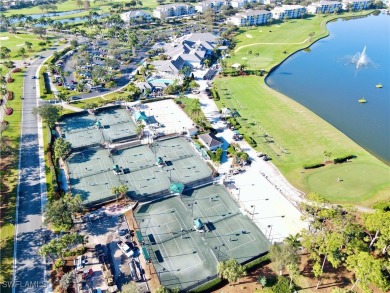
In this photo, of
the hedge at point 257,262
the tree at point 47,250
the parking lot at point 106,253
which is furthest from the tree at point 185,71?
the tree at point 47,250

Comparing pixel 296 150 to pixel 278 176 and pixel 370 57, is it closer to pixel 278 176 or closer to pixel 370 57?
pixel 278 176

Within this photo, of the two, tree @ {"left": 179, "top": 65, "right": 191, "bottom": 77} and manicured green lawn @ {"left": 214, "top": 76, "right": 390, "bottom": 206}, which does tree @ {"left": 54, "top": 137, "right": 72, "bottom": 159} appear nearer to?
manicured green lawn @ {"left": 214, "top": 76, "right": 390, "bottom": 206}

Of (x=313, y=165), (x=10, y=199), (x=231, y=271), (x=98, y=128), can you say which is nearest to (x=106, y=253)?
(x=231, y=271)

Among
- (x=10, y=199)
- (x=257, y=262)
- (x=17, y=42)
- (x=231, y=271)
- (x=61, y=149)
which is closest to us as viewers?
(x=231, y=271)

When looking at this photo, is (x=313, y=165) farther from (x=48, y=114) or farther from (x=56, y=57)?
(x=56, y=57)

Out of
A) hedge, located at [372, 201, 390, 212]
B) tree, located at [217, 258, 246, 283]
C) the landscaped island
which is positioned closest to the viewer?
tree, located at [217, 258, 246, 283]

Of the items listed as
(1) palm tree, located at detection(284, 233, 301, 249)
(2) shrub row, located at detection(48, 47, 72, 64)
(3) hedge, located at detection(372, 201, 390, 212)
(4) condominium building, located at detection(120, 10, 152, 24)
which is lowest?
(3) hedge, located at detection(372, 201, 390, 212)

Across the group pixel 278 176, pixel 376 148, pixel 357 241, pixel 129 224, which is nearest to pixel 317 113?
pixel 376 148

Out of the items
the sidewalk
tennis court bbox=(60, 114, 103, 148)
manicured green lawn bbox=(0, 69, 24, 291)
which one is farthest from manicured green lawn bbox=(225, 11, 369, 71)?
manicured green lawn bbox=(0, 69, 24, 291)
